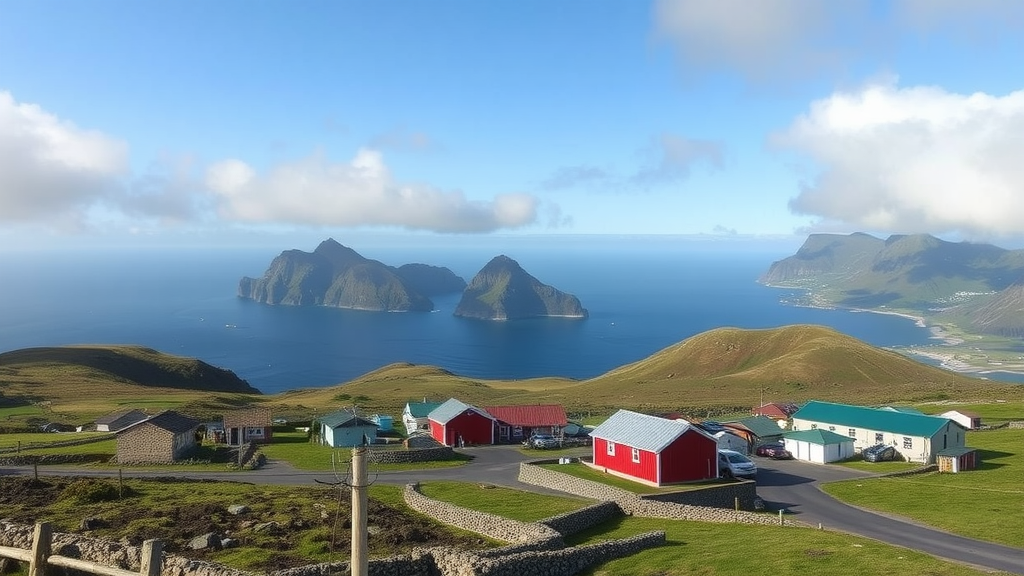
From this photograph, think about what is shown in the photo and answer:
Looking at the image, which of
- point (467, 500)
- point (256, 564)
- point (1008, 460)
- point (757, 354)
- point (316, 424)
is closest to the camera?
point (256, 564)

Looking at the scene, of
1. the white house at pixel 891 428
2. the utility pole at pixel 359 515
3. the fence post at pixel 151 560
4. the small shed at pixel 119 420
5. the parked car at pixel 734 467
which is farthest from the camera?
the small shed at pixel 119 420

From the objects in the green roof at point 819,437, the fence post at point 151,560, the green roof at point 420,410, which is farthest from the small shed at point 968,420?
the fence post at point 151,560

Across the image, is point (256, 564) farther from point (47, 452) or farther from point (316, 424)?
point (316, 424)

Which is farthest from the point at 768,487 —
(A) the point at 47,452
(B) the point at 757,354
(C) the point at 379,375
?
(C) the point at 379,375

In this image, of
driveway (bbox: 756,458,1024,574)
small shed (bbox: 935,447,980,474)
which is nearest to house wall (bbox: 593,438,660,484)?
driveway (bbox: 756,458,1024,574)

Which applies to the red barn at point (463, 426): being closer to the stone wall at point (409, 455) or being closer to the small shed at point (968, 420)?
the stone wall at point (409, 455)

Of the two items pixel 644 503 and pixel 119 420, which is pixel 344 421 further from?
pixel 644 503

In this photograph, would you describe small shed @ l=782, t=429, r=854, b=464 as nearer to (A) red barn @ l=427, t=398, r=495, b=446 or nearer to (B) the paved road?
(B) the paved road
